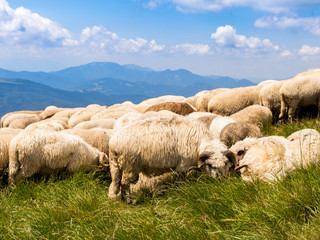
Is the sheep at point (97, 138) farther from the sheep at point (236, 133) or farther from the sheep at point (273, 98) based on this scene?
the sheep at point (273, 98)

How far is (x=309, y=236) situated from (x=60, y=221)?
329cm

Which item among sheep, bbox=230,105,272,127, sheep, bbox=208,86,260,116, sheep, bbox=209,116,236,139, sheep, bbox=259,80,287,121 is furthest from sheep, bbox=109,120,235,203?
sheep, bbox=208,86,260,116

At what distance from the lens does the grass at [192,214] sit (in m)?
3.19

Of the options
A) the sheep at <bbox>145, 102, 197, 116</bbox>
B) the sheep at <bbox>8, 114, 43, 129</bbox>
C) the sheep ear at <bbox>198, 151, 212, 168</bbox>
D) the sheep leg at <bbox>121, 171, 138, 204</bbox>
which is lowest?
the sheep at <bbox>8, 114, 43, 129</bbox>

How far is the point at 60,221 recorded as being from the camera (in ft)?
13.6

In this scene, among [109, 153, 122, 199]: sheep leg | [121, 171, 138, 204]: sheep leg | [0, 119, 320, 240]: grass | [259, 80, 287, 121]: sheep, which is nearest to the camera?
[0, 119, 320, 240]: grass

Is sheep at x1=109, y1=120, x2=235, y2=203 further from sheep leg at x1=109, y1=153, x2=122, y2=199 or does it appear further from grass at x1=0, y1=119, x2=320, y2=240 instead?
grass at x1=0, y1=119, x2=320, y2=240

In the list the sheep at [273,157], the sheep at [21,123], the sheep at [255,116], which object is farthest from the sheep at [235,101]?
the sheep at [21,123]

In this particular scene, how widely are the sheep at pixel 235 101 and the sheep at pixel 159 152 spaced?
738 centimetres

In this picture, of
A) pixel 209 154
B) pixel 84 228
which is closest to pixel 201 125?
pixel 209 154

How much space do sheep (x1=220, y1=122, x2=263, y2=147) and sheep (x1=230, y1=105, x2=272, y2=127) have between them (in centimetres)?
198

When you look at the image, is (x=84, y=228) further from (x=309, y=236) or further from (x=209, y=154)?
(x=309, y=236)

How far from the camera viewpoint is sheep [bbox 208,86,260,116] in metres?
12.7

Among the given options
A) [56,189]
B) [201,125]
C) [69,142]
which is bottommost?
[56,189]
